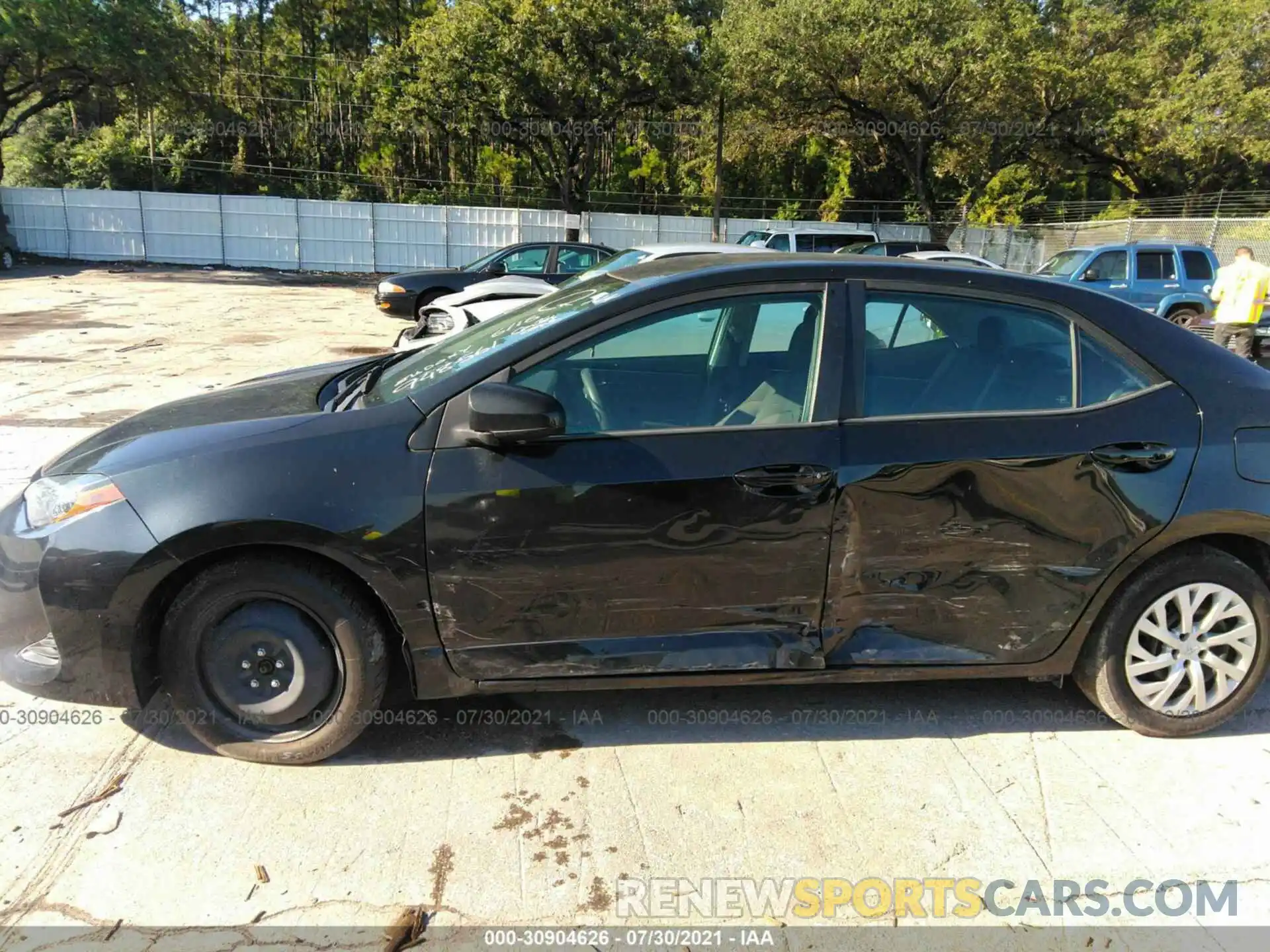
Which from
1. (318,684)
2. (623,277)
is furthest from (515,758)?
(623,277)

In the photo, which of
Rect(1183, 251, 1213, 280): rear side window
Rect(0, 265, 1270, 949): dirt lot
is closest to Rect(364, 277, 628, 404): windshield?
Rect(0, 265, 1270, 949): dirt lot

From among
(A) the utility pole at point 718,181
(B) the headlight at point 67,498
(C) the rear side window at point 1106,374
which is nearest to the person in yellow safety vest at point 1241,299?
(C) the rear side window at point 1106,374

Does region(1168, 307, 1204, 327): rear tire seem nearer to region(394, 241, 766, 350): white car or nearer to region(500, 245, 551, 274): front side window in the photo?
region(394, 241, 766, 350): white car

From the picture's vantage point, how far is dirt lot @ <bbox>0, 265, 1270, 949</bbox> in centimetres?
236

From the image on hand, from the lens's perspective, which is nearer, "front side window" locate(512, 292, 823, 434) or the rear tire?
"front side window" locate(512, 292, 823, 434)

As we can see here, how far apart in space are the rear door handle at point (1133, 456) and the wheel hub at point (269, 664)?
9.04 ft

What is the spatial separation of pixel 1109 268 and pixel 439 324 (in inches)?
462

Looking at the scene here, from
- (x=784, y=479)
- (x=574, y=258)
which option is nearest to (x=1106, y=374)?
(x=784, y=479)

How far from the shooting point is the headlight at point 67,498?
2686mm

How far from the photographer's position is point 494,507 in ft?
8.78

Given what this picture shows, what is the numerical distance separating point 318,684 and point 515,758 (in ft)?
2.41

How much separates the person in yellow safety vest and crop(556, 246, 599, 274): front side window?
904cm

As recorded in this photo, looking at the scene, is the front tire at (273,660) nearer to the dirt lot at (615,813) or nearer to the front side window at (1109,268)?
the dirt lot at (615,813)

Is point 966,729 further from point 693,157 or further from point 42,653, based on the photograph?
point 693,157
